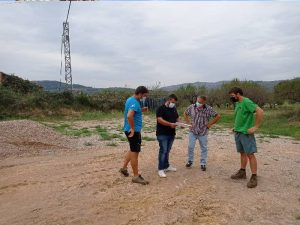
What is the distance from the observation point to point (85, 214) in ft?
21.6

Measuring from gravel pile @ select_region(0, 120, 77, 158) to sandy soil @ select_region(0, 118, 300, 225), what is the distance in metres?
1.92

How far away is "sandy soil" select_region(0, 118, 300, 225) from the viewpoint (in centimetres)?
638

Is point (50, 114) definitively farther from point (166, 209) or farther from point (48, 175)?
point (166, 209)

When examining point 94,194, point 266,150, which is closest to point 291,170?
point 266,150

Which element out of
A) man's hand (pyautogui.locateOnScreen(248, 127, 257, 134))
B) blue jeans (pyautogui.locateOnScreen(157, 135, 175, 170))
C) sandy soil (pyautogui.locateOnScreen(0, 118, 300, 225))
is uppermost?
man's hand (pyautogui.locateOnScreen(248, 127, 257, 134))

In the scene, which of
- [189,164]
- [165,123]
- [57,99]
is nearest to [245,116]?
[165,123]

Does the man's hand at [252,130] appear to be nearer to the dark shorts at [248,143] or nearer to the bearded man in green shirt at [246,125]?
the bearded man in green shirt at [246,125]

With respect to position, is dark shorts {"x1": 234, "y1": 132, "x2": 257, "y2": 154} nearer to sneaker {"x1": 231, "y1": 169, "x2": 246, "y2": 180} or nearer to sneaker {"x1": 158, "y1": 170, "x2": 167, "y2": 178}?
sneaker {"x1": 231, "y1": 169, "x2": 246, "y2": 180}

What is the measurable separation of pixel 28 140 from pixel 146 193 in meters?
9.00

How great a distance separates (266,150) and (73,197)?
25.3 ft

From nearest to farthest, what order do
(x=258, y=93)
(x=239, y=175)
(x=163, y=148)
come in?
(x=239, y=175) < (x=163, y=148) < (x=258, y=93)

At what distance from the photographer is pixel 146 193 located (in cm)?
744

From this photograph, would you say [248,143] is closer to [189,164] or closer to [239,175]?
[239,175]

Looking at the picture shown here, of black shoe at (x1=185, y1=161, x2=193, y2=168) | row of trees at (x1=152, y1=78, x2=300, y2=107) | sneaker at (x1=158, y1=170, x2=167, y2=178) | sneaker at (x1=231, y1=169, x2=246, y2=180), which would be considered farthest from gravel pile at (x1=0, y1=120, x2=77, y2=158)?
row of trees at (x1=152, y1=78, x2=300, y2=107)
